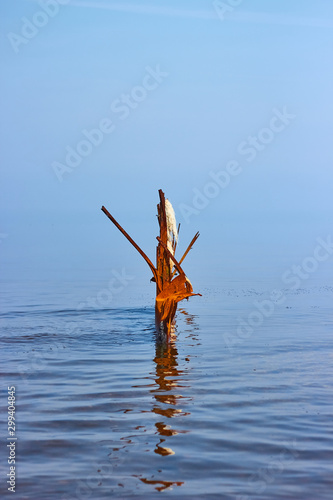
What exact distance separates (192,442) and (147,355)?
5423mm

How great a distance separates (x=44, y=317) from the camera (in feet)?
61.7

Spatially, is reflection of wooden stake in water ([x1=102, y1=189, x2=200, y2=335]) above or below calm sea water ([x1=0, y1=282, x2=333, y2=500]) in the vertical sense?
above

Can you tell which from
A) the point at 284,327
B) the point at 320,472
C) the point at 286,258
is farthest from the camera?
the point at 286,258

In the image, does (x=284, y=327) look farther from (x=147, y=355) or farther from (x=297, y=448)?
(x=297, y=448)

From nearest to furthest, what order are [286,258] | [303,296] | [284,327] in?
[284,327] < [303,296] < [286,258]

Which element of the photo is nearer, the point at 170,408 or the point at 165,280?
the point at 170,408

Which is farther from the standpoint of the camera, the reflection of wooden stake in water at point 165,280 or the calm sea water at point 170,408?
the reflection of wooden stake in water at point 165,280

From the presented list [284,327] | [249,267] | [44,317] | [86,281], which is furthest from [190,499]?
[249,267]

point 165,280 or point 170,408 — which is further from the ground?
point 165,280

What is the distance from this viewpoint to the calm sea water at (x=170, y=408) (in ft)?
22.9

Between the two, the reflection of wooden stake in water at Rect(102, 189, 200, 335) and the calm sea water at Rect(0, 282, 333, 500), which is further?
the reflection of wooden stake in water at Rect(102, 189, 200, 335)

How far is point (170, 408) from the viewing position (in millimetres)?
9516

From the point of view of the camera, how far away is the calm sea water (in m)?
6.98

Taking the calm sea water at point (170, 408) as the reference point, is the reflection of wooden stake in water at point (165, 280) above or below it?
above
